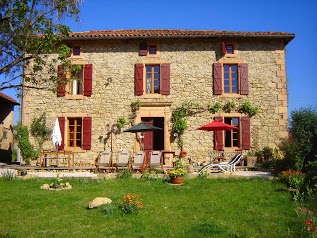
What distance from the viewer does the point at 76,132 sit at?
14664mm

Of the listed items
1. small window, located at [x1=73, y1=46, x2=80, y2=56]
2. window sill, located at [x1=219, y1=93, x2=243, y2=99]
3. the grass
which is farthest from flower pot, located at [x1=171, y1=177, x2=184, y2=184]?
small window, located at [x1=73, y1=46, x2=80, y2=56]

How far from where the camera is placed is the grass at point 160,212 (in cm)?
469

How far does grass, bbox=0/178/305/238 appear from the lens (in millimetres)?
4691

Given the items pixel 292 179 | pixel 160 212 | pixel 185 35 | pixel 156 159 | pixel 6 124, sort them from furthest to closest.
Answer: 1. pixel 6 124
2. pixel 185 35
3. pixel 156 159
4. pixel 292 179
5. pixel 160 212

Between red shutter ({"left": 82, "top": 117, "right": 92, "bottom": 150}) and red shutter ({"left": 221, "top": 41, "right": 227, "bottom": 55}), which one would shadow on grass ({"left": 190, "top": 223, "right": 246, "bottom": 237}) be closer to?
red shutter ({"left": 82, "top": 117, "right": 92, "bottom": 150})

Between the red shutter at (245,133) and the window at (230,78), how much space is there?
142 centimetres

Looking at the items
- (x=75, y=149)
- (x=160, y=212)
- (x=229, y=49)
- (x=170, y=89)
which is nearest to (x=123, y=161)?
(x=75, y=149)

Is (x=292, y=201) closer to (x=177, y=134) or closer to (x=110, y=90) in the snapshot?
(x=177, y=134)

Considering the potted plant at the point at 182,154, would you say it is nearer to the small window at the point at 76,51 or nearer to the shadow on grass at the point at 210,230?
the small window at the point at 76,51

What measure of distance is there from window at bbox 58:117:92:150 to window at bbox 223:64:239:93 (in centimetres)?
621

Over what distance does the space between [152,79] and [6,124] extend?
939 centimetres

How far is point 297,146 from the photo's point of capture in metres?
10.4

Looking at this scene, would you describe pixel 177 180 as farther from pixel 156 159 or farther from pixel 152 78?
pixel 152 78

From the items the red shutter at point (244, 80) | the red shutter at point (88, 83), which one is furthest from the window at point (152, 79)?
the red shutter at point (244, 80)
